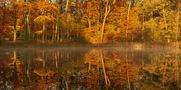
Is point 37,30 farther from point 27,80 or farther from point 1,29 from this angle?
point 27,80

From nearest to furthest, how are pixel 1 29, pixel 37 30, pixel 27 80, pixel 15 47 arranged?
1. pixel 27 80
2. pixel 15 47
3. pixel 1 29
4. pixel 37 30

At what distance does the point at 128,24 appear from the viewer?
7538cm

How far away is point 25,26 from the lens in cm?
6862

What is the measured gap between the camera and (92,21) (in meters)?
74.7

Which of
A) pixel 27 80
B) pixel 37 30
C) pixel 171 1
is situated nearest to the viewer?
pixel 27 80

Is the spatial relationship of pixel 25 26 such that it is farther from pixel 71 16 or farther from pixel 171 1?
pixel 171 1

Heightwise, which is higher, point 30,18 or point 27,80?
point 30,18

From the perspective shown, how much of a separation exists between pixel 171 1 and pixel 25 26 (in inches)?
1222

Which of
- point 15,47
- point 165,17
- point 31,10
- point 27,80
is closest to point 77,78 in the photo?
point 27,80

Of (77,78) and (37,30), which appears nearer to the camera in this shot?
(77,78)

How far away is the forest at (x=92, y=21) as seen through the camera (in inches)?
2648

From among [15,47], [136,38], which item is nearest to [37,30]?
[15,47]

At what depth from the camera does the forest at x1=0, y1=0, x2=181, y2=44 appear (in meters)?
67.2

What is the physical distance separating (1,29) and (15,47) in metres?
9.25
